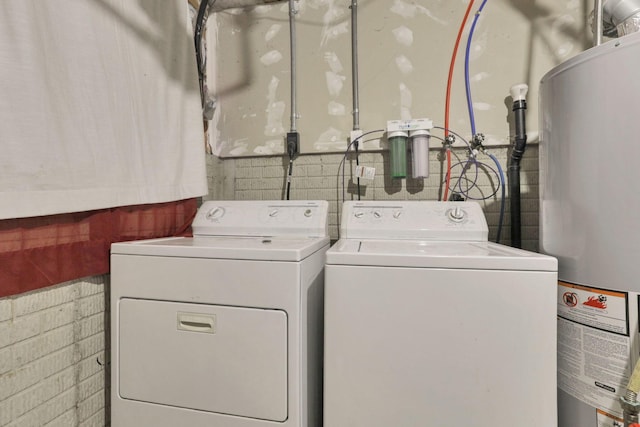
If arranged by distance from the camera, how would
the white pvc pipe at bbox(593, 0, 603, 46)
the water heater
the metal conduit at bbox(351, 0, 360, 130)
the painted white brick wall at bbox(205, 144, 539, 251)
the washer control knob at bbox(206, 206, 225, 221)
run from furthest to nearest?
the metal conduit at bbox(351, 0, 360, 130)
the painted white brick wall at bbox(205, 144, 539, 251)
the washer control knob at bbox(206, 206, 225, 221)
the white pvc pipe at bbox(593, 0, 603, 46)
the water heater

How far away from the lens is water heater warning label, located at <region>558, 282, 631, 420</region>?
2.58 ft

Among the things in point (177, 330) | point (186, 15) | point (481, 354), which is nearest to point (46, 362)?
point (177, 330)

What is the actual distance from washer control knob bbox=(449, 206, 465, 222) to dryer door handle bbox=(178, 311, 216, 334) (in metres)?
0.93

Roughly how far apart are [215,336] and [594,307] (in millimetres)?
1018

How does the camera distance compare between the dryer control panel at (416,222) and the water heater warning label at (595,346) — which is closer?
the water heater warning label at (595,346)

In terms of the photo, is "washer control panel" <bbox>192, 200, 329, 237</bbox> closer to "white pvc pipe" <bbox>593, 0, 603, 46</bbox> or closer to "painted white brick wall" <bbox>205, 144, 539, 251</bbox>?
"painted white brick wall" <bbox>205, 144, 539, 251</bbox>

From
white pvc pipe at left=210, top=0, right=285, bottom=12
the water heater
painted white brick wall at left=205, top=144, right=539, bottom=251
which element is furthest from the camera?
white pvc pipe at left=210, top=0, right=285, bottom=12

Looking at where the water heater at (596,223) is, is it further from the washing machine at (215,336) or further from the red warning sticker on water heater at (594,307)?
the washing machine at (215,336)

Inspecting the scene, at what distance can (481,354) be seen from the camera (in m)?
0.81

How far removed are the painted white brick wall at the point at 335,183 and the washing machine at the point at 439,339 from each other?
773 mm

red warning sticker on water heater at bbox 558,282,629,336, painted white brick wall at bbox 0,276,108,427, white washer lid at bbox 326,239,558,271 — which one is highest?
white washer lid at bbox 326,239,558,271

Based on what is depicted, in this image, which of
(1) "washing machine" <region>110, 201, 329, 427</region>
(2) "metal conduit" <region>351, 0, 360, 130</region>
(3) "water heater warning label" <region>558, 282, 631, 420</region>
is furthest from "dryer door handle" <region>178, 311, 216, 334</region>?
(2) "metal conduit" <region>351, 0, 360, 130</region>

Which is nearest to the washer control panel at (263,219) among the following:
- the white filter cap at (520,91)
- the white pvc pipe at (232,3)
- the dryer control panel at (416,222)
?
the dryer control panel at (416,222)

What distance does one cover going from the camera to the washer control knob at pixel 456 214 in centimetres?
125
